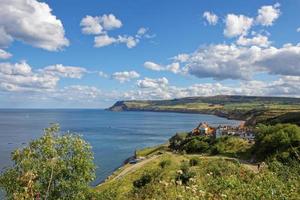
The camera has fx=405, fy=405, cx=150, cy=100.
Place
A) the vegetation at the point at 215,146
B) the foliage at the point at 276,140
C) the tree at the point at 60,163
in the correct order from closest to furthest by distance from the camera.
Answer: the tree at the point at 60,163
the foliage at the point at 276,140
the vegetation at the point at 215,146

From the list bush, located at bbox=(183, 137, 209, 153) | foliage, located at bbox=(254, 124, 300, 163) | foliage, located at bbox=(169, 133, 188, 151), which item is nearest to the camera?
foliage, located at bbox=(254, 124, 300, 163)

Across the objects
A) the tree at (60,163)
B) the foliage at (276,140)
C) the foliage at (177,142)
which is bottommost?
the foliage at (177,142)

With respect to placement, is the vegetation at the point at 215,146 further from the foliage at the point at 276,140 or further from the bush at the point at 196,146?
the foliage at the point at 276,140

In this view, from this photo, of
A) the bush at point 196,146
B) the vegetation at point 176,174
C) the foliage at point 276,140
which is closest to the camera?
the vegetation at point 176,174

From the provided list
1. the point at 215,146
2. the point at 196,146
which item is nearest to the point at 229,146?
the point at 215,146

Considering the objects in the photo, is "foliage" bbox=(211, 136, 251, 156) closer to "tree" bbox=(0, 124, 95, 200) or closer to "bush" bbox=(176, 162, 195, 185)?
"tree" bbox=(0, 124, 95, 200)

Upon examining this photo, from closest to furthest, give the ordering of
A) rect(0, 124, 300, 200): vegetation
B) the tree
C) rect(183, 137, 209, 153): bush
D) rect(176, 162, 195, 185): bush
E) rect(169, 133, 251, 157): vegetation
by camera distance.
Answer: rect(0, 124, 300, 200): vegetation < rect(176, 162, 195, 185): bush < the tree < rect(169, 133, 251, 157): vegetation < rect(183, 137, 209, 153): bush

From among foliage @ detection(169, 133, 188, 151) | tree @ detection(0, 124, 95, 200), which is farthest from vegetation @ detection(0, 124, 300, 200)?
foliage @ detection(169, 133, 188, 151)

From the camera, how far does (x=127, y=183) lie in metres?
66.1

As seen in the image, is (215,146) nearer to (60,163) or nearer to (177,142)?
(177,142)

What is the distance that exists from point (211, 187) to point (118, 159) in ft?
361

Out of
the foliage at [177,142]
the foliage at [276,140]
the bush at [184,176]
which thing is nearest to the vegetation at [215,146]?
the foliage at [177,142]

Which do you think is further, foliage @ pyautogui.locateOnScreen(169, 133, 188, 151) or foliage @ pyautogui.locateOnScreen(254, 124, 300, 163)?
foliage @ pyautogui.locateOnScreen(169, 133, 188, 151)

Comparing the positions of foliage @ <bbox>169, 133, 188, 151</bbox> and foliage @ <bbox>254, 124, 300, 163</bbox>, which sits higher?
foliage @ <bbox>254, 124, 300, 163</bbox>
